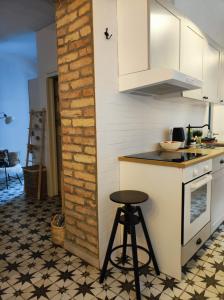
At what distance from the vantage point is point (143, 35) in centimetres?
173

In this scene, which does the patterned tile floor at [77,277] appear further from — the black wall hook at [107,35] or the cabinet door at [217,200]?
the black wall hook at [107,35]

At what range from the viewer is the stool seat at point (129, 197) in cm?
154

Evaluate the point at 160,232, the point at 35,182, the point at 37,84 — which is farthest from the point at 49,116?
the point at 160,232

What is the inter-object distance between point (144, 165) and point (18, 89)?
4507 millimetres

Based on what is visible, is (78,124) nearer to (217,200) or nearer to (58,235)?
(58,235)

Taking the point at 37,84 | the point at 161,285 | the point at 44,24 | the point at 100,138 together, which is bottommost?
the point at 161,285

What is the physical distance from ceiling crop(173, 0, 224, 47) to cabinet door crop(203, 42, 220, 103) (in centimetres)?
43

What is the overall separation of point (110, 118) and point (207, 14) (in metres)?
2.54

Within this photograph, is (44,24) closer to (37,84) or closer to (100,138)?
(37,84)

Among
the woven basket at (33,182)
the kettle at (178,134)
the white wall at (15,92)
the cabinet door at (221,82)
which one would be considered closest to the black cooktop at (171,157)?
the kettle at (178,134)

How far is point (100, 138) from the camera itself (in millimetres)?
1780

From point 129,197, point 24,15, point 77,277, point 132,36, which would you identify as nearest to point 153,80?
point 132,36

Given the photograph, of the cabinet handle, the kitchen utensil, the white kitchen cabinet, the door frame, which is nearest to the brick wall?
the cabinet handle

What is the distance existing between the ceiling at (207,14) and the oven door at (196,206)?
2.10m
